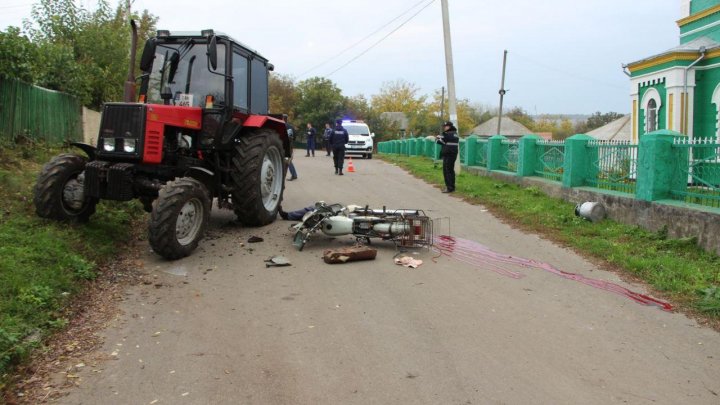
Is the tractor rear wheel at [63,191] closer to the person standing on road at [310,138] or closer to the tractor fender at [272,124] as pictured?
the tractor fender at [272,124]

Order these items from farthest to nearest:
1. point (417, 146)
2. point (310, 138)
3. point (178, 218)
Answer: point (417, 146)
point (310, 138)
point (178, 218)

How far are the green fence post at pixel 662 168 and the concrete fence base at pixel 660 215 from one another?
21 cm

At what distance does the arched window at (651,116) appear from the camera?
18375 millimetres

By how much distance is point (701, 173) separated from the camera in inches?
327

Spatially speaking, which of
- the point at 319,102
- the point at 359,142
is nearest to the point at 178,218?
the point at 359,142

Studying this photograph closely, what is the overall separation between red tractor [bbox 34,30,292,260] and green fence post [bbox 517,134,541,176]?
22.2 ft

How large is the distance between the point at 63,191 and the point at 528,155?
1061 centimetres

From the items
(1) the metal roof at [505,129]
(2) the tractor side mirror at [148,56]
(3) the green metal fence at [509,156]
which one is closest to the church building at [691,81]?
(3) the green metal fence at [509,156]

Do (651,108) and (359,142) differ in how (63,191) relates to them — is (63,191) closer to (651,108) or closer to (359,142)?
(651,108)

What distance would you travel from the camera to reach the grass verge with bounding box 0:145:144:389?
4.55 metres

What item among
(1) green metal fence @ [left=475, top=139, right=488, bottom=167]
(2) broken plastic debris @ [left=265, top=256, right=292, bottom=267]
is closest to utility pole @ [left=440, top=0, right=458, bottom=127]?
(1) green metal fence @ [left=475, top=139, right=488, bottom=167]

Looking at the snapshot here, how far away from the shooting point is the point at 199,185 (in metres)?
7.10

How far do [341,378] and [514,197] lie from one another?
364 inches

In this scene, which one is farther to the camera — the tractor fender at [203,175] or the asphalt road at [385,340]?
the tractor fender at [203,175]
